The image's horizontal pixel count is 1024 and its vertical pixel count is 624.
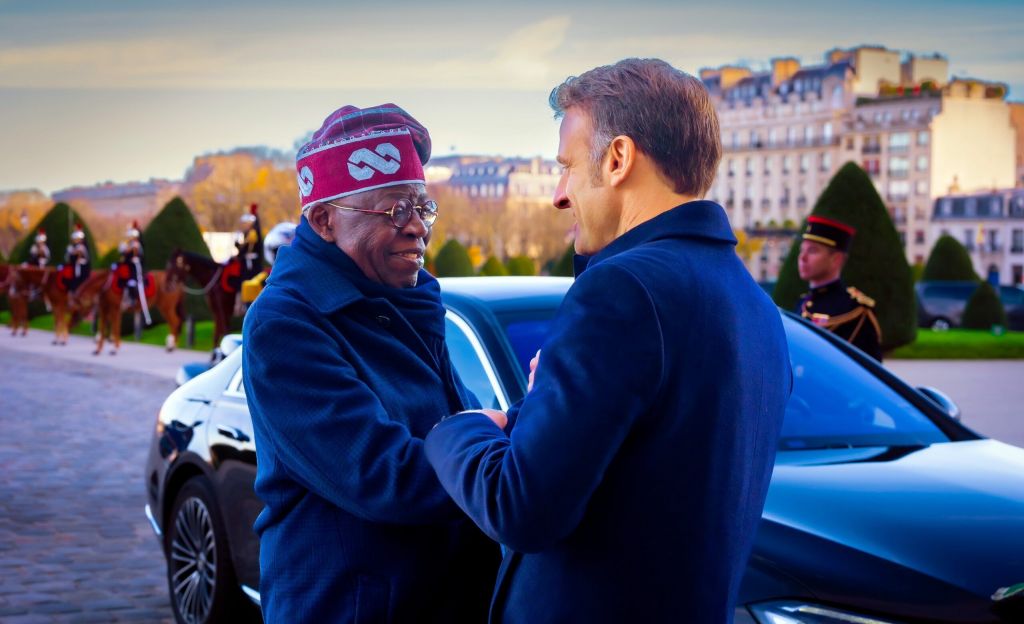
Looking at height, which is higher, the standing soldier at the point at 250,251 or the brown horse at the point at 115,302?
the standing soldier at the point at 250,251

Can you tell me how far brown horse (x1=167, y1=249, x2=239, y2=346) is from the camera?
22031 mm

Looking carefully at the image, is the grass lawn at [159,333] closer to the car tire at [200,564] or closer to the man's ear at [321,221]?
the car tire at [200,564]

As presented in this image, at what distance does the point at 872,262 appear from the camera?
→ 21.7 meters

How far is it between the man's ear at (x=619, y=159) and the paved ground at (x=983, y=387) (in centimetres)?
1056

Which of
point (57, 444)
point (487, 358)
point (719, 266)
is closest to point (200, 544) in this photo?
point (487, 358)

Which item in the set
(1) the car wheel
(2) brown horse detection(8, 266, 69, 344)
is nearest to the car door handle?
(2) brown horse detection(8, 266, 69, 344)

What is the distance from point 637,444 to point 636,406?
8cm

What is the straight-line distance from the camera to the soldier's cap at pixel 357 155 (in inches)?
96.9

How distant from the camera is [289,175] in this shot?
7244cm

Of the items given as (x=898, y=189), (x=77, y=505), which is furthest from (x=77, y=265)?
(x=898, y=189)

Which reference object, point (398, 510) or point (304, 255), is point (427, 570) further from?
point (304, 255)

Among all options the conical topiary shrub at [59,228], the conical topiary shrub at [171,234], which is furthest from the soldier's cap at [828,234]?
the conical topiary shrub at [59,228]

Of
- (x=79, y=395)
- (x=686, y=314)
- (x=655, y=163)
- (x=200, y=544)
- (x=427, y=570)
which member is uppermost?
(x=655, y=163)

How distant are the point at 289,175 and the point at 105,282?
47.6 m
